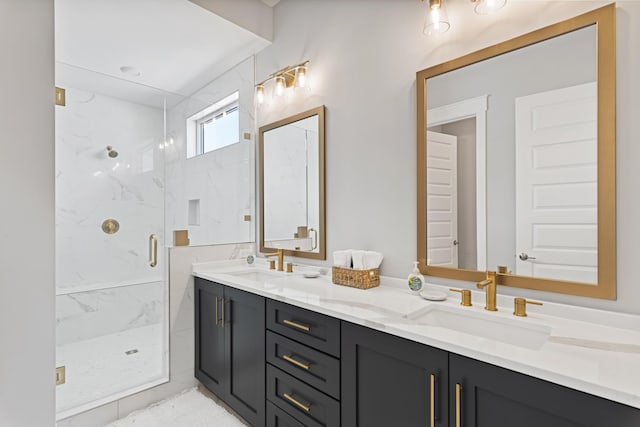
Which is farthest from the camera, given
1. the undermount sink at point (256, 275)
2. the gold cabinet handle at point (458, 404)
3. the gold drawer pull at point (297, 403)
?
the undermount sink at point (256, 275)

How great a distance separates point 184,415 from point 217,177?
1.87m

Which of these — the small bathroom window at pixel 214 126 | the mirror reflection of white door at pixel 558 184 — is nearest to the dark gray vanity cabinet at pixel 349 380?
the mirror reflection of white door at pixel 558 184

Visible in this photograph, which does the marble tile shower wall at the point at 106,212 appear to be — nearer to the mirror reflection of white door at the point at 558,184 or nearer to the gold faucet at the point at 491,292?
the gold faucet at the point at 491,292

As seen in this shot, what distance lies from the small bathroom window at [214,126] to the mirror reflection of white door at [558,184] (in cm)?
236

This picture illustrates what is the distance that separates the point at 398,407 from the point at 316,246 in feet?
4.04

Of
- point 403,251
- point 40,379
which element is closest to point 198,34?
point 403,251

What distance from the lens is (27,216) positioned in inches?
53.3

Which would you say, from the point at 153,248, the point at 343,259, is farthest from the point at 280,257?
the point at 153,248

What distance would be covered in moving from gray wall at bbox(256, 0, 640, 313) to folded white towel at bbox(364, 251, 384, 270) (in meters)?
0.05

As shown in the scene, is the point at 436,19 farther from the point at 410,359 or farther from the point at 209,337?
the point at 209,337

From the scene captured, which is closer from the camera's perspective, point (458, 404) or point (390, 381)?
point (458, 404)

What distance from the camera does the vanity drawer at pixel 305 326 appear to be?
1439 millimetres

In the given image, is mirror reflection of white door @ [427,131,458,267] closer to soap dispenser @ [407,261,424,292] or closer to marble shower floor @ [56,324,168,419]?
soap dispenser @ [407,261,424,292]

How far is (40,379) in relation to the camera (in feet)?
4.53
